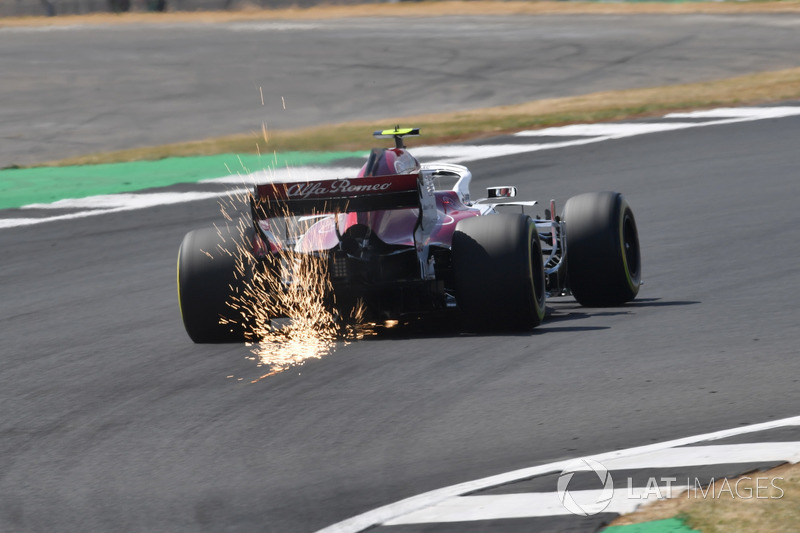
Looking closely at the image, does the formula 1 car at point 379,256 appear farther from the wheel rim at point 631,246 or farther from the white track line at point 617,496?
the white track line at point 617,496

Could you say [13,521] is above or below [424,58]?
below

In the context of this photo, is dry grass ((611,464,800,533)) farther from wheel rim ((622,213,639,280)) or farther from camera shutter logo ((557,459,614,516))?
wheel rim ((622,213,639,280))

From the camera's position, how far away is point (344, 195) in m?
8.66

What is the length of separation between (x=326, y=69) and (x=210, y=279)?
71.7ft

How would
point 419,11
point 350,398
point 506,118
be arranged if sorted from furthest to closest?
1. point 419,11
2. point 506,118
3. point 350,398

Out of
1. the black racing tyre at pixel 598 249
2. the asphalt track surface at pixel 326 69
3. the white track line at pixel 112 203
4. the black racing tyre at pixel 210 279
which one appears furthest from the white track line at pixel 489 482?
the asphalt track surface at pixel 326 69

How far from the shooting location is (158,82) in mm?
29922

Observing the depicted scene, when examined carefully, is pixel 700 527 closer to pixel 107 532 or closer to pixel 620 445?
pixel 620 445

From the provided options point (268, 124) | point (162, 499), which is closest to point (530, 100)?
point (268, 124)

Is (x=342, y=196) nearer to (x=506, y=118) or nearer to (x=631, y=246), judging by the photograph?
(x=631, y=246)

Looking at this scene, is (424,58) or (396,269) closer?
(396,269)

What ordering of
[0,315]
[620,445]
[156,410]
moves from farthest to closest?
[0,315], [156,410], [620,445]

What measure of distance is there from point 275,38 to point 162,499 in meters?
31.9

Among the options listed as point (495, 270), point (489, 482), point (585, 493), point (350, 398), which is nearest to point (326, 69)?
point (495, 270)
